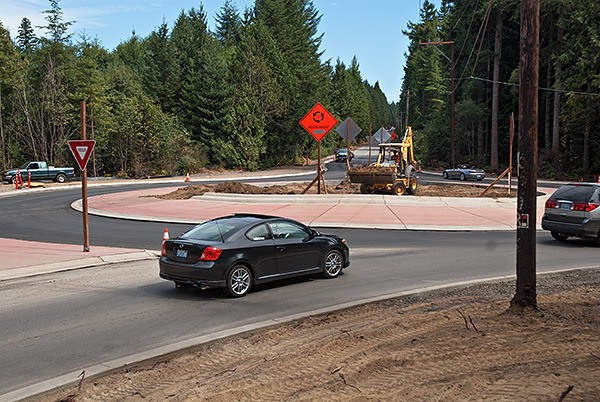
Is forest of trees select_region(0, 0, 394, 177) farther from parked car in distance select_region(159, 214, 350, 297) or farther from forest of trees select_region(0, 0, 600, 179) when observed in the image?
parked car in distance select_region(159, 214, 350, 297)

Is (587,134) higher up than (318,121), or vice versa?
(587,134)

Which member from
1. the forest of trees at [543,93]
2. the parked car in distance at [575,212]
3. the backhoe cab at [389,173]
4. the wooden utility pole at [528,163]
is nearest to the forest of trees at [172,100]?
the forest of trees at [543,93]

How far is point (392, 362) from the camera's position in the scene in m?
6.30

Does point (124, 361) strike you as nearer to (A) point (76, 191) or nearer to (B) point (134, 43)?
(A) point (76, 191)

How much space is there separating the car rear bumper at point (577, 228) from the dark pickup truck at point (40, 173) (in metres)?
40.1

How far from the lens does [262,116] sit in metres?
A: 62.8

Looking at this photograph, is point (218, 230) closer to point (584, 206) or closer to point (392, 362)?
point (392, 362)

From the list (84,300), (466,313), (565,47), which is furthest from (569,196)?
(565,47)

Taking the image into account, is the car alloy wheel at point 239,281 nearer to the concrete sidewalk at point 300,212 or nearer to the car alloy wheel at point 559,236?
the concrete sidewalk at point 300,212

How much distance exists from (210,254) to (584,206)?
11.1m

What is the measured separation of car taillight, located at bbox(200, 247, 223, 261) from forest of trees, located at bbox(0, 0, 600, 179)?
3857cm

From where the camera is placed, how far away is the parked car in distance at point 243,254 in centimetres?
1026

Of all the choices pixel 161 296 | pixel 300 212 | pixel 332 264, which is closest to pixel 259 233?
pixel 332 264

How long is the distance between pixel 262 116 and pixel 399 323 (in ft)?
184
